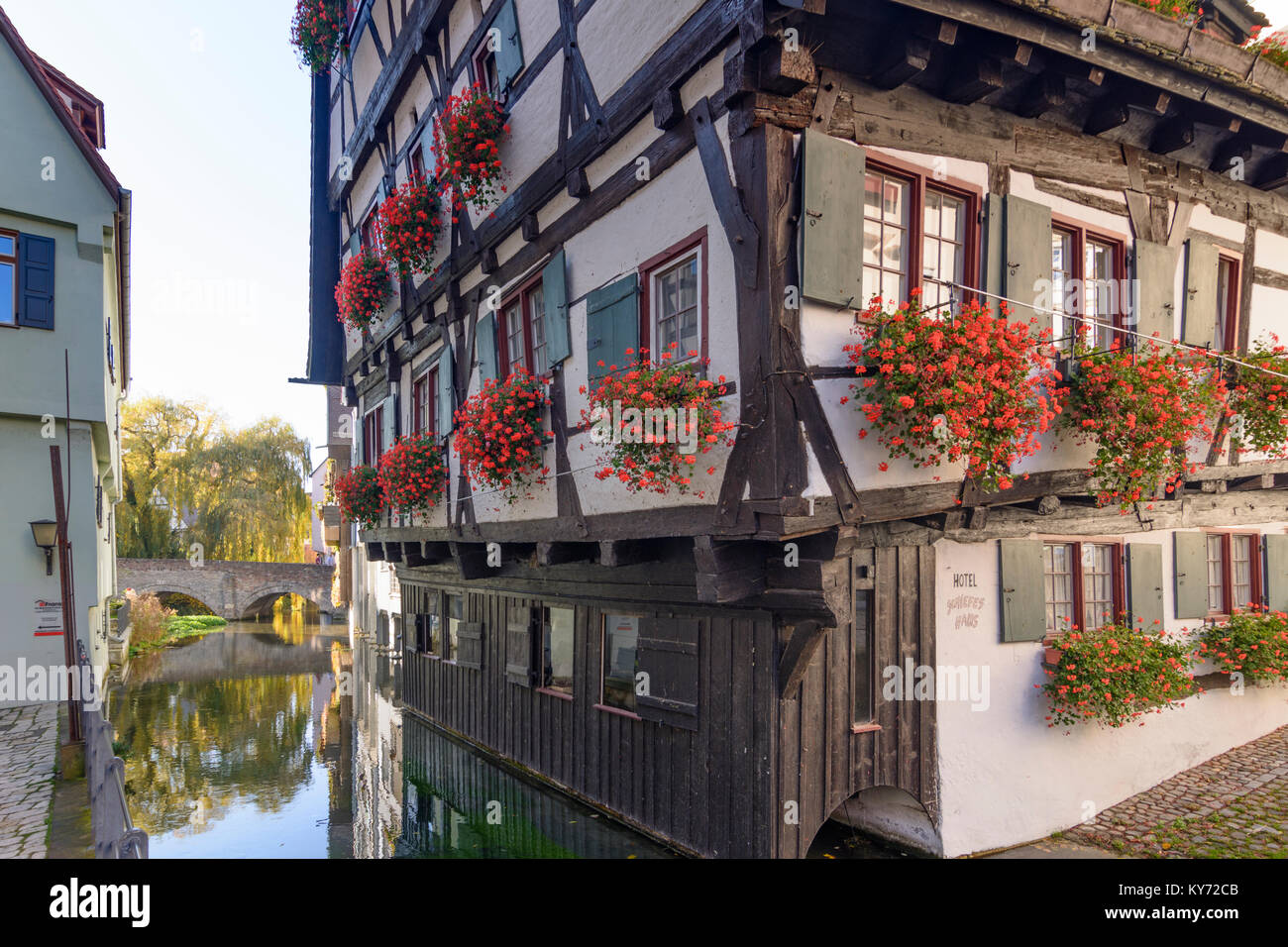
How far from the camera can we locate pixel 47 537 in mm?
10914

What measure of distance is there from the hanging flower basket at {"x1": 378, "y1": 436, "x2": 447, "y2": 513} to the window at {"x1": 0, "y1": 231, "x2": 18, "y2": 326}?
580 cm

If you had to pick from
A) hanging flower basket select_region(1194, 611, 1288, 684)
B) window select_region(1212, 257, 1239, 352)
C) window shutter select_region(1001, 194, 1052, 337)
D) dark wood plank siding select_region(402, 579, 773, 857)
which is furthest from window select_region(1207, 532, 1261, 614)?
dark wood plank siding select_region(402, 579, 773, 857)

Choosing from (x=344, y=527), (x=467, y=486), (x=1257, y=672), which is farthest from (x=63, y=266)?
(x=344, y=527)

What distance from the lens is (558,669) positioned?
372 inches

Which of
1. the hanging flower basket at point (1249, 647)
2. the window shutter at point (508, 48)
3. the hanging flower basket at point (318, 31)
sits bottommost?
the hanging flower basket at point (1249, 647)

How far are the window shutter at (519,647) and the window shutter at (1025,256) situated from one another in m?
6.36

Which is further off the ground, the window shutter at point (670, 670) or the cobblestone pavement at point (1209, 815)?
the window shutter at point (670, 670)


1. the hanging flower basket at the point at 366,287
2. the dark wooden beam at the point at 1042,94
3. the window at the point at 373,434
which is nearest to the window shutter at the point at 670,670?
the dark wooden beam at the point at 1042,94

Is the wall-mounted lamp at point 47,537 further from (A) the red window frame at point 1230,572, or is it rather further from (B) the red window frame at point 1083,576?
(A) the red window frame at point 1230,572

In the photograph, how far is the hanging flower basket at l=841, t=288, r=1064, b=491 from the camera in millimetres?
5168

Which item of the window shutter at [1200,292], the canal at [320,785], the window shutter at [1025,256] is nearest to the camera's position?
the window shutter at [1025,256]

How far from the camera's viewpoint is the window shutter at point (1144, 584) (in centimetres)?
817

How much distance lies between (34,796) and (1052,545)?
944 cm

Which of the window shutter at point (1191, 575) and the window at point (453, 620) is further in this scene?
the window at point (453, 620)
